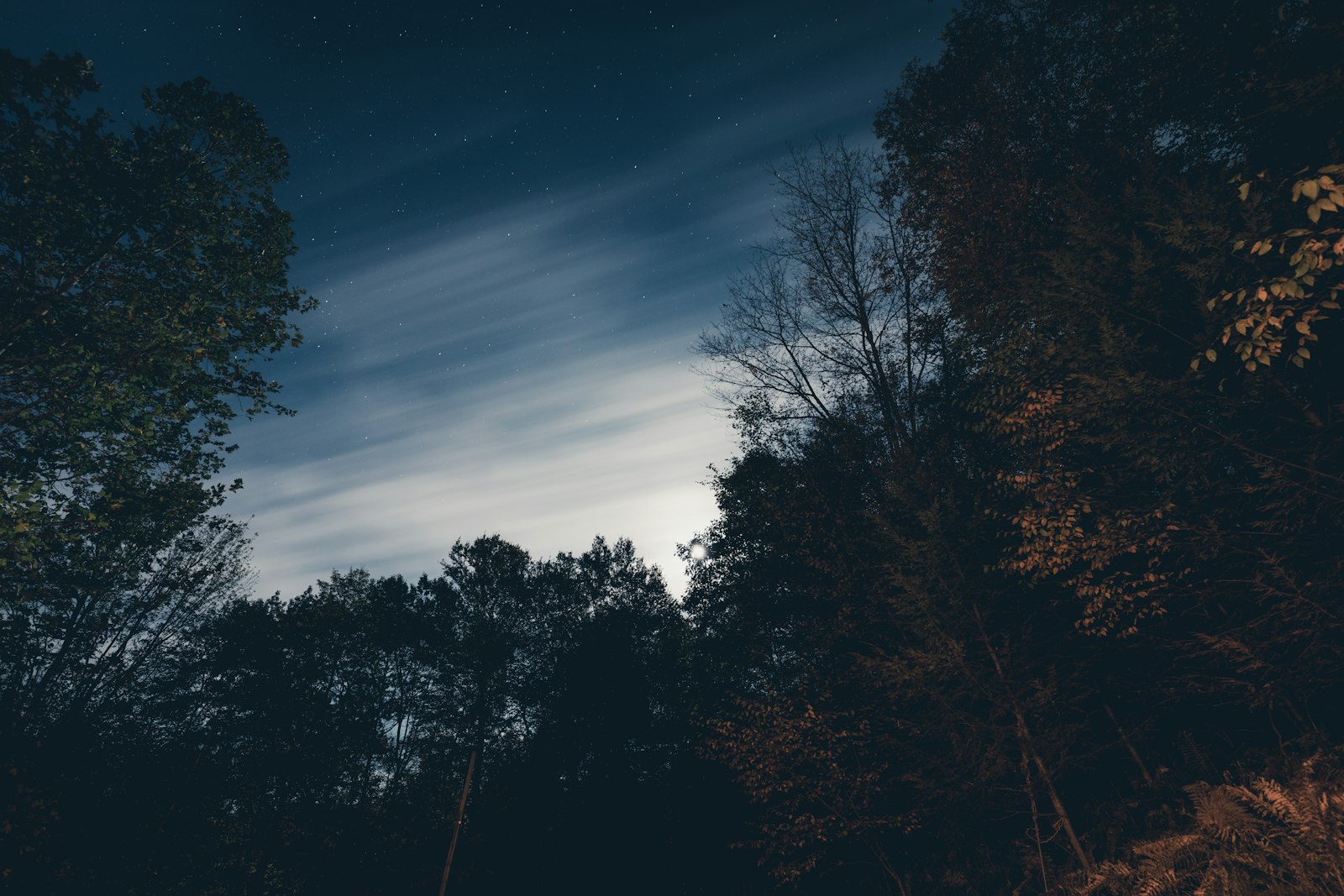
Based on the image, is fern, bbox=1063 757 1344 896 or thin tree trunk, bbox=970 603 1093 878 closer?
fern, bbox=1063 757 1344 896

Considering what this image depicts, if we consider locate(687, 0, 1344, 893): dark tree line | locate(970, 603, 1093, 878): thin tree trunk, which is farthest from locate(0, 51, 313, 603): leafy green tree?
locate(970, 603, 1093, 878): thin tree trunk

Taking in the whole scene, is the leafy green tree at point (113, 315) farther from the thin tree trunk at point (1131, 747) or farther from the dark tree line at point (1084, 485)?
the thin tree trunk at point (1131, 747)

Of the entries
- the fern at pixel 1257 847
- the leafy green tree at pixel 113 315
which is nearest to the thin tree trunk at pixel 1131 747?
the fern at pixel 1257 847

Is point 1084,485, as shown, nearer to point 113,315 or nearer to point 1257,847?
point 1257,847

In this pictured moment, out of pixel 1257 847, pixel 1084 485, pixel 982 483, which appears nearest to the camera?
pixel 1257 847

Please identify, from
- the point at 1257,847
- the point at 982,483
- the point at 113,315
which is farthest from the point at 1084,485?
the point at 113,315

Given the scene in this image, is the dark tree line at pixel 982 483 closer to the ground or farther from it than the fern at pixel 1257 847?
farther from it

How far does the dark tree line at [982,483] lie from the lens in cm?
671

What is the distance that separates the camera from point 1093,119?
10180mm

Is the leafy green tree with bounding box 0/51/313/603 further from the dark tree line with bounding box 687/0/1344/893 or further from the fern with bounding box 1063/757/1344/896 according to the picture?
the fern with bounding box 1063/757/1344/896

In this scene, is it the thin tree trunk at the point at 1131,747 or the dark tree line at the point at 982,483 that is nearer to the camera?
the dark tree line at the point at 982,483

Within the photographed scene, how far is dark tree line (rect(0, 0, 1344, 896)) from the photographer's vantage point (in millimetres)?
6711

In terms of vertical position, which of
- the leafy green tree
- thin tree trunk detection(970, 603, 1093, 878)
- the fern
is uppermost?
the leafy green tree

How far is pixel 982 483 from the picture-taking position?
11359 millimetres
